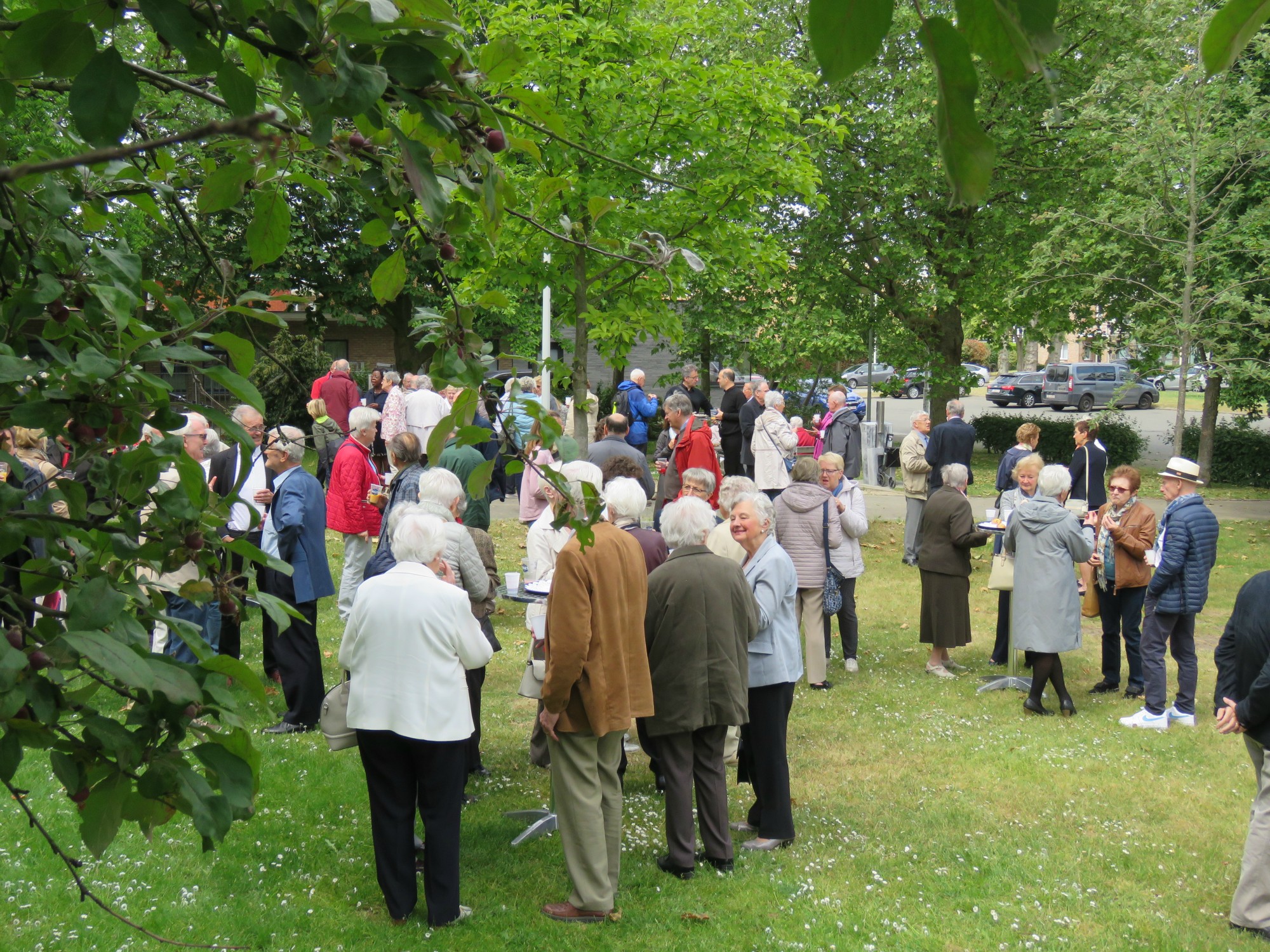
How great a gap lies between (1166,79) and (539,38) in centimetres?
1147

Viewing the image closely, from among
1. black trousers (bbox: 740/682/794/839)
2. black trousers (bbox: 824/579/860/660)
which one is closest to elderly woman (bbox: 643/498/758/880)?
black trousers (bbox: 740/682/794/839)

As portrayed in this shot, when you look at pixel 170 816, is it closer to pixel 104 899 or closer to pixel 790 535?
pixel 104 899

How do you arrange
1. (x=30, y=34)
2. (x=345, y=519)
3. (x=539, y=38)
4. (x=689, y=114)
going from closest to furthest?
1. (x=30, y=34)
2. (x=345, y=519)
3. (x=539, y=38)
4. (x=689, y=114)

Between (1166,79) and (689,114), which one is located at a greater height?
(1166,79)

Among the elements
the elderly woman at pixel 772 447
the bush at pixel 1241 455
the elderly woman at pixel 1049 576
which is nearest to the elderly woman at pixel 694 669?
the elderly woman at pixel 1049 576

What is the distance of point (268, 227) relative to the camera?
2.19 meters

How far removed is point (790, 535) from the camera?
9383 mm

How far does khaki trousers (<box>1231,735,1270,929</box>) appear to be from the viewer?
17.2 feet

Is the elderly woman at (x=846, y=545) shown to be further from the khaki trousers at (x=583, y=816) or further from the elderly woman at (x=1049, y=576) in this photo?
the khaki trousers at (x=583, y=816)

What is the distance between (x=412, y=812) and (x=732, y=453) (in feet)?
39.8

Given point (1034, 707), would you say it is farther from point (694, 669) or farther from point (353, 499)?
point (353, 499)

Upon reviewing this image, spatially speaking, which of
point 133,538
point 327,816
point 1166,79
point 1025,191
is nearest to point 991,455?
point 1025,191

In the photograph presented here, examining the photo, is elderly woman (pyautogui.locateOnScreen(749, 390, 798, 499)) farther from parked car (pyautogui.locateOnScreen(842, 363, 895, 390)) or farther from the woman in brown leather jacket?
parked car (pyautogui.locateOnScreen(842, 363, 895, 390))

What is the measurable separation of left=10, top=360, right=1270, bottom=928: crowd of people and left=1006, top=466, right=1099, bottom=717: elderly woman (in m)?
0.02
